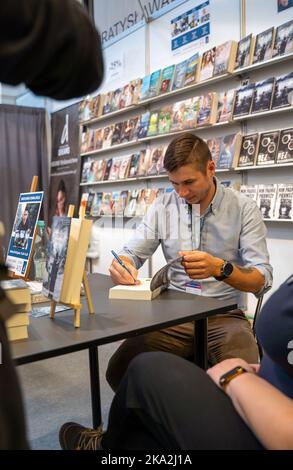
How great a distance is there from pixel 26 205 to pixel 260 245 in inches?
40.3

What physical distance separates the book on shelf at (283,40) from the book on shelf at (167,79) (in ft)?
3.43

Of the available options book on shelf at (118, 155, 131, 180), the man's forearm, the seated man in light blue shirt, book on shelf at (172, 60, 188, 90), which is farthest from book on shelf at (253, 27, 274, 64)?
the man's forearm

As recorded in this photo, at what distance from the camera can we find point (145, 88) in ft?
12.9

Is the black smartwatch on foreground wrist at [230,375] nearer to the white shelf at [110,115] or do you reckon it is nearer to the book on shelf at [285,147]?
the book on shelf at [285,147]

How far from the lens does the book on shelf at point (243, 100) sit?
→ 3.03m

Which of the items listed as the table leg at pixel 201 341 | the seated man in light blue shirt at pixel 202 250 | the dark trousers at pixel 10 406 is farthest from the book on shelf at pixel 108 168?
the dark trousers at pixel 10 406

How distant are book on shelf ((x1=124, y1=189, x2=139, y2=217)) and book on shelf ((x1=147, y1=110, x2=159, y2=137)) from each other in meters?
A: 0.58

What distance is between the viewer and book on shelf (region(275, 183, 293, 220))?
2807mm

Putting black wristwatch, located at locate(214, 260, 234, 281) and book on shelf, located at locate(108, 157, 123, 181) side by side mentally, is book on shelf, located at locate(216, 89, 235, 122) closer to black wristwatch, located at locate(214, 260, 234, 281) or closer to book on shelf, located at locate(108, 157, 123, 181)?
book on shelf, located at locate(108, 157, 123, 181)

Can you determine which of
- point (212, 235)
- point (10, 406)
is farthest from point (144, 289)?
point (10, 406)

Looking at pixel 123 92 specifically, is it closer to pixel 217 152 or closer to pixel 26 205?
pixel 217 152

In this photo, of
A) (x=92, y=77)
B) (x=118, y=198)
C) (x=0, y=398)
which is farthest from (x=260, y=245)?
(x=118, y=198)

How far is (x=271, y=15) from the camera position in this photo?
2.97 m

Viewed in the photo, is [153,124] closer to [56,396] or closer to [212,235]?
[212,235]
